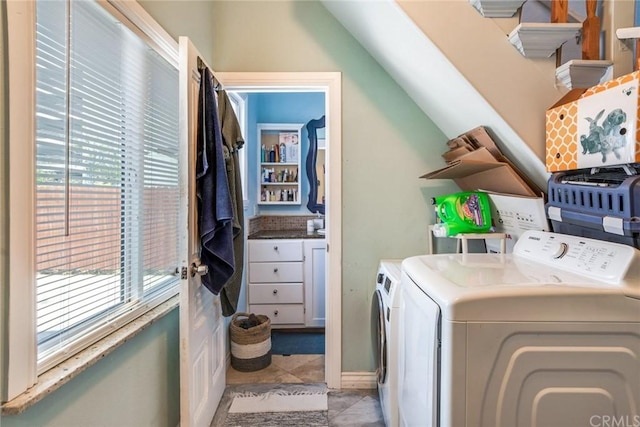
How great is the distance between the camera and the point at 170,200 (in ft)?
5.40

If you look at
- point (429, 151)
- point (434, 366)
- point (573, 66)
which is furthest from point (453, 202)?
point (434, 366)

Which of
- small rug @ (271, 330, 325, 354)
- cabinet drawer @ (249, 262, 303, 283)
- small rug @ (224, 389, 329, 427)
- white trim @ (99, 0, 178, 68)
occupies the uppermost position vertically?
white trim @ (99, 0, 178, 68)

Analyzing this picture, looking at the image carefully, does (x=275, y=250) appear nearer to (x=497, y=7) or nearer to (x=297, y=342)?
(x=297, y=342)

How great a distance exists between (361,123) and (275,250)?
1407 mm

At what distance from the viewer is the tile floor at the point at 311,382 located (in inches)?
71.4

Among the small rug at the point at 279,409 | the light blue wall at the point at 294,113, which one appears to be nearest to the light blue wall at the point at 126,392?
the small rug at the point at 279,409

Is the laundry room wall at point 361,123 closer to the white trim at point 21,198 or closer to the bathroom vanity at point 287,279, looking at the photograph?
the bathroom vanity at point 287,279

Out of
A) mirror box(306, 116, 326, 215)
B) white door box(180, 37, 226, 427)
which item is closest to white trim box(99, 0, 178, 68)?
white door box(180, 37, 226, 427)

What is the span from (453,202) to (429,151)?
1.64ft

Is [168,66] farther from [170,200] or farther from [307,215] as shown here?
[307,215]

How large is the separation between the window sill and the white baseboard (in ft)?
4.30

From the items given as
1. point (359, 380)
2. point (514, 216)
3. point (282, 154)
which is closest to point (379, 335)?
point (359, 380)

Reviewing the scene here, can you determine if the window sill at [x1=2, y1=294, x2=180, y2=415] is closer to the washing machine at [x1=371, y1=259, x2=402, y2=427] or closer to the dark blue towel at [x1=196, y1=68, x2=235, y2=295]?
the dark blue towel at [x1=196, y1=68, x2=235, y2=295]

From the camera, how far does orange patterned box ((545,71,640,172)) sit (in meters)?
0.90
